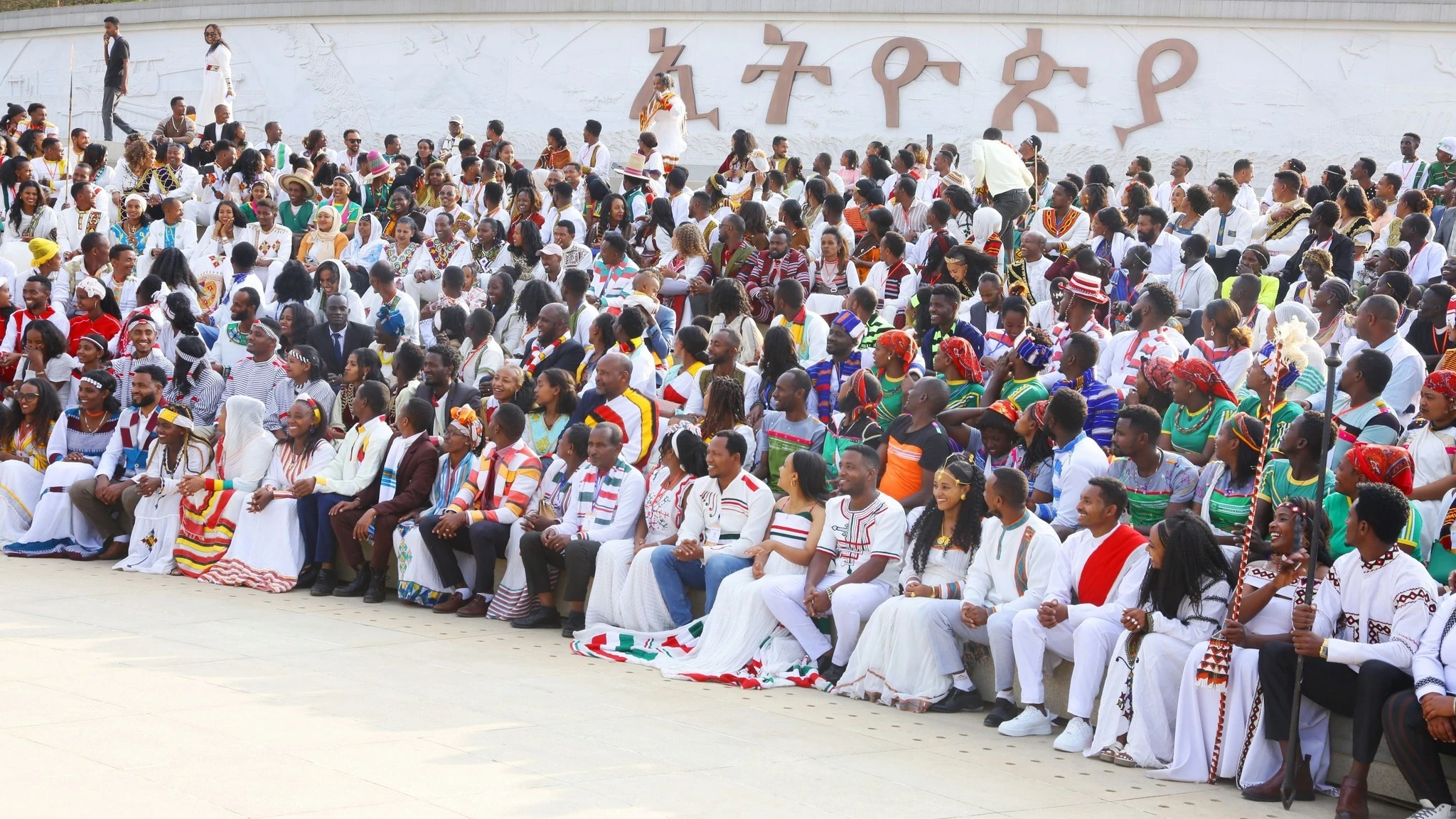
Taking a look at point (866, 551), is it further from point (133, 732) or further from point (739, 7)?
point (739, 7)

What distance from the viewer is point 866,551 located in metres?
8.80

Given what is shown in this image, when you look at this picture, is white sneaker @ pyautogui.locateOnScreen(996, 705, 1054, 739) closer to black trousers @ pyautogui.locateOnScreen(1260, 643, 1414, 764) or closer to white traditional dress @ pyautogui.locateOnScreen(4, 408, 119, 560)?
black trousers @ pyautogui.locateOnScreen(1260, 643, 1414, 764)

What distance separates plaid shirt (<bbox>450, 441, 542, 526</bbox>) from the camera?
10.3 m

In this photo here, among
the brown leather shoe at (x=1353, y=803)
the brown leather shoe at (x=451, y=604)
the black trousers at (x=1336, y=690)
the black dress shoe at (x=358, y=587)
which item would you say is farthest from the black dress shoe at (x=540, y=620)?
the brown leather shoe at (x=1353, y=803)

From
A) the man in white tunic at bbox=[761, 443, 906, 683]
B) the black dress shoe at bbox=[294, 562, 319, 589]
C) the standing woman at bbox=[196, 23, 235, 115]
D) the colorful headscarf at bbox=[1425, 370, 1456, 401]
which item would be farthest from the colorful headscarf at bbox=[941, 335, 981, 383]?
the standing woman at bbox=[196, 23, 235, 115]

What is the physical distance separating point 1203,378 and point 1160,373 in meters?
0.48

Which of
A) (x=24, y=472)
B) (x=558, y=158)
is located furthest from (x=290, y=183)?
(x=24, y=472)

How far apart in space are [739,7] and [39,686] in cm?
1702

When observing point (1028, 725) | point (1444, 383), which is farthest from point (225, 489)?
point (1444, 383)

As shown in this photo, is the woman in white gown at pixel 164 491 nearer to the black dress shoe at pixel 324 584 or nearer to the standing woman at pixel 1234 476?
the black dress shoe at pixel 324 584

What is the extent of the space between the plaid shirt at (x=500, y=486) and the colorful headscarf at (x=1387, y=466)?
502 centimetres

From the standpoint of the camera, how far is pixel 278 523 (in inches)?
439

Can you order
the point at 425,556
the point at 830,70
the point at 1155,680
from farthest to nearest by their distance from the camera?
the point at 830,70, the point at 425,556, the point at 1155,680

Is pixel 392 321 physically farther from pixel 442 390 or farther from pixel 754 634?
pixel 754 634
